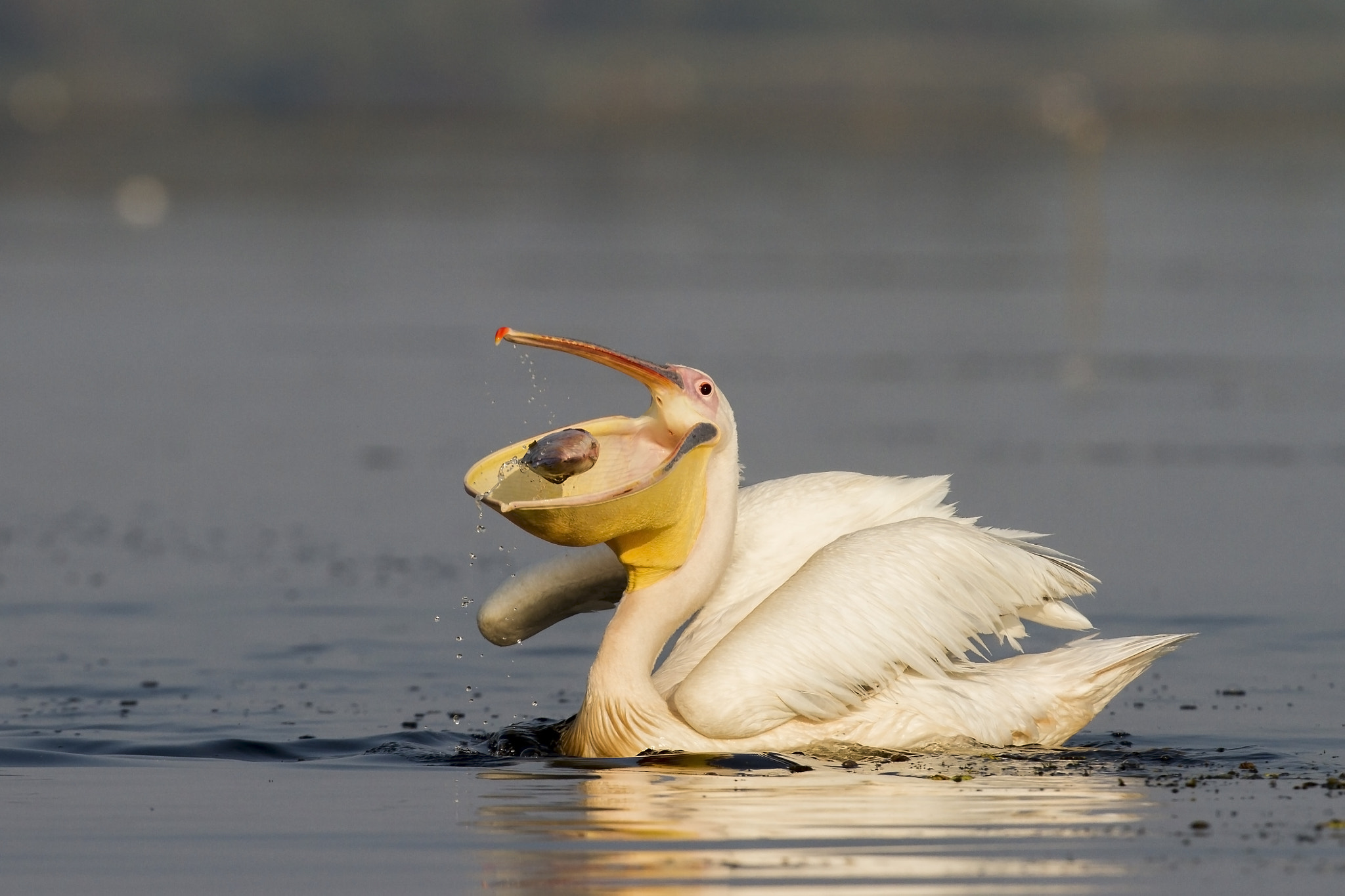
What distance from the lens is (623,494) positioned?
7797 mm

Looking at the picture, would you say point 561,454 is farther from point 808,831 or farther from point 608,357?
point 808,831

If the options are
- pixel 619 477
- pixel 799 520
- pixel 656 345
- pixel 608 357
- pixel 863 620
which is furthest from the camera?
pixel 656 345

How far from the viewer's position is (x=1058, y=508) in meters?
12.6

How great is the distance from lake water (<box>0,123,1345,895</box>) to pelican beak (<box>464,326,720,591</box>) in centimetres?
79

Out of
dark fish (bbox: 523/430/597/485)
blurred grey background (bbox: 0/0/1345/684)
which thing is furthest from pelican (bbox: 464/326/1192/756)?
blurred grey background (bbox: 0/0/1345/684)

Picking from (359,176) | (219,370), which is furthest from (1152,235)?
(359,176)

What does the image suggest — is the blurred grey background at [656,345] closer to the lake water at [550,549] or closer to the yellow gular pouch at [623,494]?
the lake water at [550,549]

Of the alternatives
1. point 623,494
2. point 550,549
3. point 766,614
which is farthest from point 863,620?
point 550,549

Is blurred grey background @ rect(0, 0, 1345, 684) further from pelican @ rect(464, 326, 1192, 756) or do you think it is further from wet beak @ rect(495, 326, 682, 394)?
wet beak @ rect(495, 326, 682, 394)

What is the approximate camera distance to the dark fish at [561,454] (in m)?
7.78

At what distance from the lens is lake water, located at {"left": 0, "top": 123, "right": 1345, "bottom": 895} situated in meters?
6.70

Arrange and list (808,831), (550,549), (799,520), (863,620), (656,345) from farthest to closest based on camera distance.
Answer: (656,345) < (550,549) < (799,520) < (863,620) < (808,831)

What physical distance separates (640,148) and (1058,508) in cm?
6031

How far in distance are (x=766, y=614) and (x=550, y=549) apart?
4578mm
